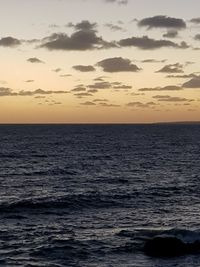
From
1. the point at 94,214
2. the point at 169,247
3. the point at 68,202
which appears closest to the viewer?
the point at 169,247

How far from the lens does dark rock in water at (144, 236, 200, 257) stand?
36.4m

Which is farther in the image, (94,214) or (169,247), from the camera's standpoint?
(94,214)

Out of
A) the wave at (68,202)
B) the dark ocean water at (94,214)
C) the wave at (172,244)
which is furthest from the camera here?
the wave at (68,202)

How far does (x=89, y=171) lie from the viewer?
87.0 metres

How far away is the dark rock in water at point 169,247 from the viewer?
36438mm

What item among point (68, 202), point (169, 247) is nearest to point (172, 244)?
point (169, 247)

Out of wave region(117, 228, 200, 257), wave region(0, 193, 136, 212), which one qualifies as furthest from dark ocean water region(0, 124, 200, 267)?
wave region(117, 228, 200, 257)

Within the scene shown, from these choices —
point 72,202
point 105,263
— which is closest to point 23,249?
point 105,263

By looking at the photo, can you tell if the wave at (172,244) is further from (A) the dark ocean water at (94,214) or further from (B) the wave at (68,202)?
(B) the wave at (68,202)

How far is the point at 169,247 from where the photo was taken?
36.7 meters

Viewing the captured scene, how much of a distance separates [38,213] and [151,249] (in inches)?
636

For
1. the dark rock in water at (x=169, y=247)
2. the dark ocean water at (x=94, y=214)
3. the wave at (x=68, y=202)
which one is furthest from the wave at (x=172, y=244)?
the wave at (x=68, y=202)

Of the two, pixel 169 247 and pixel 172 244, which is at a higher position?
pixel 172 244

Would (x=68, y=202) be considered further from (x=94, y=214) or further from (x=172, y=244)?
(x=172, y=244)
